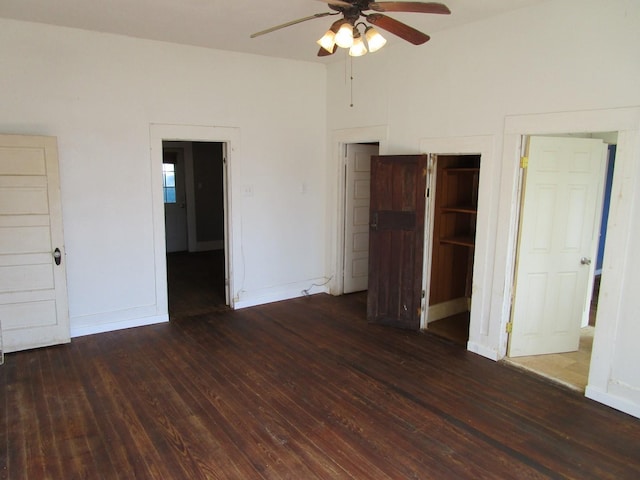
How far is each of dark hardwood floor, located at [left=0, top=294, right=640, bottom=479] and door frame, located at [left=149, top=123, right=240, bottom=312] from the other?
2.50ft

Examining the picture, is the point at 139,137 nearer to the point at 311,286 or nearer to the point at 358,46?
the point at 358,46

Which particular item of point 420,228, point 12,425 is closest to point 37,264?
point 12,425

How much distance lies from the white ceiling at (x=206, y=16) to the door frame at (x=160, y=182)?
0.92 m

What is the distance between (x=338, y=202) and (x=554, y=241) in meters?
2.73

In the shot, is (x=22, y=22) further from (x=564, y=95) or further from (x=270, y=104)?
(x=564, y=95)

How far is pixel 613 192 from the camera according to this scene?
10.4ft

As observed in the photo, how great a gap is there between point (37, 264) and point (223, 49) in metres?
2.94

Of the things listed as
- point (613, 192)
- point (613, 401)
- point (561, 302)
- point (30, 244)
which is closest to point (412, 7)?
point (613, 192)

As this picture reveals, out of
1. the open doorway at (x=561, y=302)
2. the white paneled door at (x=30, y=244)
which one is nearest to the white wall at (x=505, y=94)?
the open doorway at (x=561, y=302)

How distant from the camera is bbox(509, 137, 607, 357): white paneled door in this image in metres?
3.87

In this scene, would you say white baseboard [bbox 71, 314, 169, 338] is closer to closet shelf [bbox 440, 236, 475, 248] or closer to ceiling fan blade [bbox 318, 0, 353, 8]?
closet shelf [bbox 440, 236, 475, 248]

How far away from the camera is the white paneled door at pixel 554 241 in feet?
12.7

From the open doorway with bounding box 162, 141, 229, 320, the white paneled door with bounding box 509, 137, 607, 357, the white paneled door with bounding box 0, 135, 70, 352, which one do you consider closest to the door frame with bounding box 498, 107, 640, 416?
the white paneled door with bounding box 509, 137, 607, 357

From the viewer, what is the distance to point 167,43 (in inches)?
185
